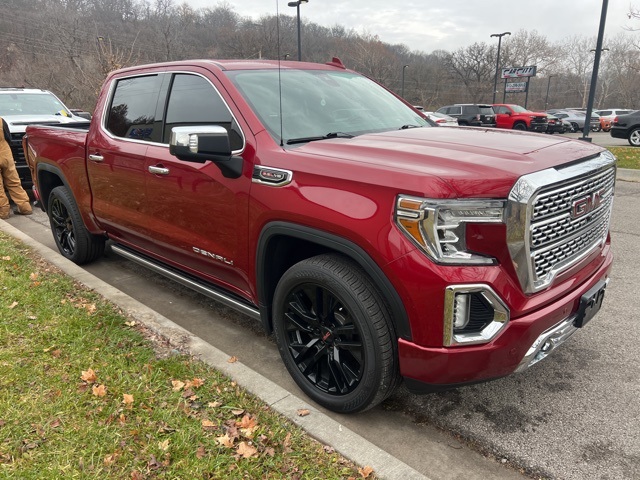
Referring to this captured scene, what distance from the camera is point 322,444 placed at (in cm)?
245

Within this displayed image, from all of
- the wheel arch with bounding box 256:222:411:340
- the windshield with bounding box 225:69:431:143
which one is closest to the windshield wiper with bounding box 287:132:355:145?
the windshield with bounding box 225:69:431:143

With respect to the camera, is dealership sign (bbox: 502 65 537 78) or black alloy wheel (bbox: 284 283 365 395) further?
dealership sign (bbox: 502 65 537 78)

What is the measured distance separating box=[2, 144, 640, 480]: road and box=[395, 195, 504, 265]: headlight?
1.03 meters

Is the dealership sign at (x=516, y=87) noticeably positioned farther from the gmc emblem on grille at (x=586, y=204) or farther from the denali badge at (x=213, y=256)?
the denali badge at (x=213, y=256)

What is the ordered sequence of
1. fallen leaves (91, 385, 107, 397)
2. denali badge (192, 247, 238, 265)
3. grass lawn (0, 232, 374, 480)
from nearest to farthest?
grass lawn (0, 232, 374, 480) → fallen leaves (91, 385, 107, 397) → denali badge (192, 247, 238, 265)

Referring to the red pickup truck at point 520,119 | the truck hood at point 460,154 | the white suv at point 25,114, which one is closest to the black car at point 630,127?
the red pickup truck at point 520,119

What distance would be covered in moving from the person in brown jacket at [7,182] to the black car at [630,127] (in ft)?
59.3

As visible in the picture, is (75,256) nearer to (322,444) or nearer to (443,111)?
(322,444)

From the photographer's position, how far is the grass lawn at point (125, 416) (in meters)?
2.28

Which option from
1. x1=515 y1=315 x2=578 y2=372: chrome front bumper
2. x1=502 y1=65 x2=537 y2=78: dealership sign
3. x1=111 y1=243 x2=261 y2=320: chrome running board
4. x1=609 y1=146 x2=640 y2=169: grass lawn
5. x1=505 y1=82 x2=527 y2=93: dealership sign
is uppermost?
x1=502 y1=65 x2=537 y2=78: dealership sign

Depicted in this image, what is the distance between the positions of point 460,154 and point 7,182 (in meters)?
7.51

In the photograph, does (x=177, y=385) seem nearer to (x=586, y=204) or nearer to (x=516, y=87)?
(x=586, y=204)

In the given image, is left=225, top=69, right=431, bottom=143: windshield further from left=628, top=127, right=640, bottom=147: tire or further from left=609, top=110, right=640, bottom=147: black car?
left=628, top=127, right=640, bottom=147: tire

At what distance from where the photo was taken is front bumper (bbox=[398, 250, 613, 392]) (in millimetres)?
2244
